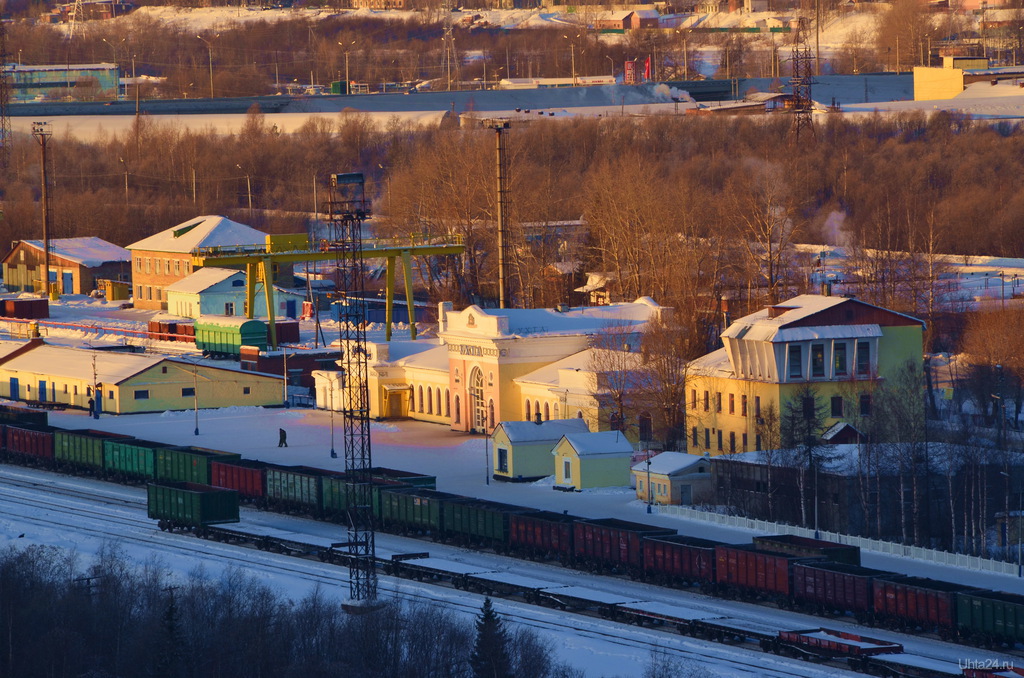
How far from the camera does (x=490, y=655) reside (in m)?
28.1

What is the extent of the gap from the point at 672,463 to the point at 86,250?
197 feet

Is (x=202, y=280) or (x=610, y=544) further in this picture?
(x=202, y=280)

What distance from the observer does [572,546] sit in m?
38.6

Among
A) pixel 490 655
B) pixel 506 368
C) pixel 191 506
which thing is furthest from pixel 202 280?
pixel 490 655

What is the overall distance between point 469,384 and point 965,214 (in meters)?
45.4

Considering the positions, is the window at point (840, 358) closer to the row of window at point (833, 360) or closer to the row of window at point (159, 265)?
the row of window at point (833, 360)

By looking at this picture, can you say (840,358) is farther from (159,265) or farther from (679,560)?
(159,265)

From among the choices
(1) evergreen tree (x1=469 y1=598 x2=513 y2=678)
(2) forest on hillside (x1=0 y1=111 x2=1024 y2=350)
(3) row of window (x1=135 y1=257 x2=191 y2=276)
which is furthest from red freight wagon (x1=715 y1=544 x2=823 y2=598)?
(3) row of window (x1=135 y1=257 x2=191 y2=276)

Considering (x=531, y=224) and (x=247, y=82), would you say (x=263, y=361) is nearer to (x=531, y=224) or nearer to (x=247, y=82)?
(x=531, y=224)

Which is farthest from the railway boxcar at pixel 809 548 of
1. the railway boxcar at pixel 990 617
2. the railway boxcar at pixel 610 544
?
the railway boxcar at pixel 990 617

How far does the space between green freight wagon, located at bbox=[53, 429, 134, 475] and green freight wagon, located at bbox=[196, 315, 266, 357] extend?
695 inches

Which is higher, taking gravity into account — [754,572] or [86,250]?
[86,250]

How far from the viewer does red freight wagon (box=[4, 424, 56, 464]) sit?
53906 millimetres

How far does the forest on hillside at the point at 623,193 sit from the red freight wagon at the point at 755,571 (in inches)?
971
